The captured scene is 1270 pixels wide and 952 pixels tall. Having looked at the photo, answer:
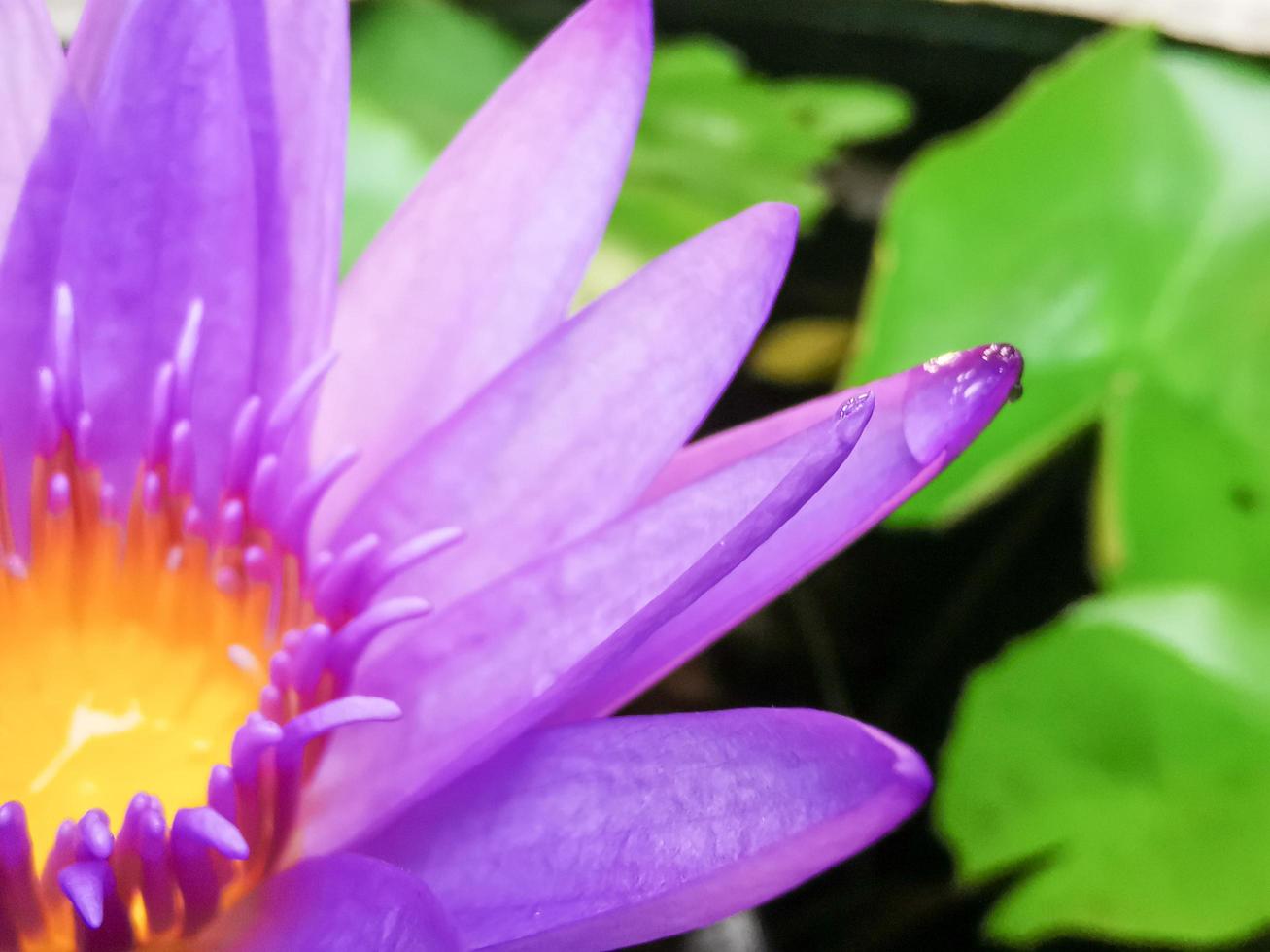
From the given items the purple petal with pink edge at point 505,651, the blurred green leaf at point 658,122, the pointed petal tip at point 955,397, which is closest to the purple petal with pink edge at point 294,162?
the purple petal with pink edge at point 505,651

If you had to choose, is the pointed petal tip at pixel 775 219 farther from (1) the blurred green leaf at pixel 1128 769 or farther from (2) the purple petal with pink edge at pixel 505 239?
(1) the blurred green leaf at pixel 1128 769

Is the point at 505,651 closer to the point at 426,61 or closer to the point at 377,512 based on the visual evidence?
the point at 377,512

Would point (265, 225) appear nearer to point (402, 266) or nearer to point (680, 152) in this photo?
point (402, 266)

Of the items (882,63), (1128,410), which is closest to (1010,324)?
(1128,410)

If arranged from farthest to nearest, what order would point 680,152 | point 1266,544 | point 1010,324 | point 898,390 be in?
point 680,152 < point 1010,324 < point 1266,544 < point 898,390

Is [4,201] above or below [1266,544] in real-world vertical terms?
above

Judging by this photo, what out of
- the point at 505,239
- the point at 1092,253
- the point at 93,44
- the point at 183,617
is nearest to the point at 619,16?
the point at 505,239

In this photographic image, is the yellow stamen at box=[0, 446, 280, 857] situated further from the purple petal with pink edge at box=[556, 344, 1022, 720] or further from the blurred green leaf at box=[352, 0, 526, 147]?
the blurred green leaf at box=[352, 0, 526, 147]

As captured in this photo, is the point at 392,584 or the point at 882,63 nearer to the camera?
the point at 392,584
